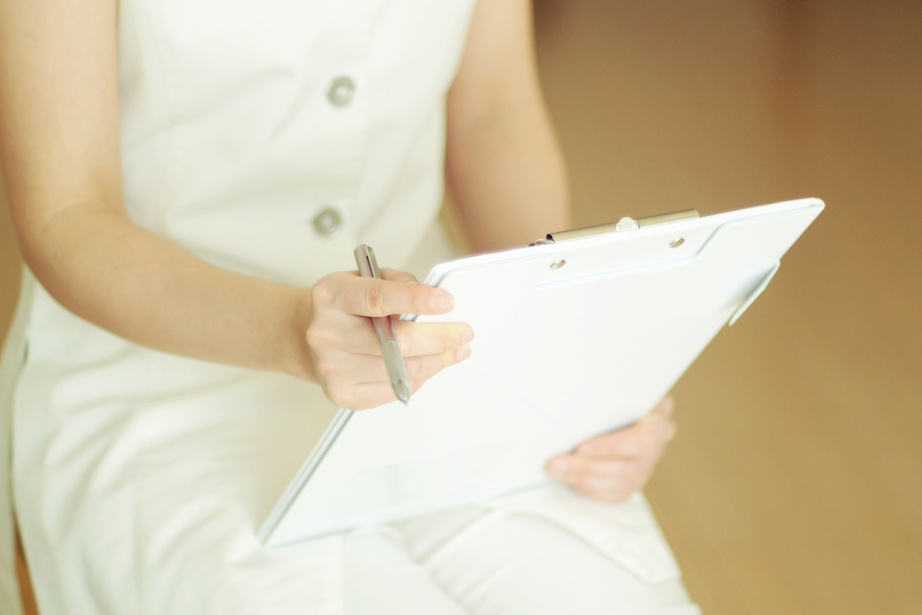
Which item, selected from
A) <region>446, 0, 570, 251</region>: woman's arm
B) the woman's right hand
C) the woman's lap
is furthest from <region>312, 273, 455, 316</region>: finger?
<region>446, 0, 570, 251</region>: woman's arm

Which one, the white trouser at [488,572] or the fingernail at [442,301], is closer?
the fingernail at [442,301]

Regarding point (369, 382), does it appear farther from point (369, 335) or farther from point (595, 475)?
point (595, 475)

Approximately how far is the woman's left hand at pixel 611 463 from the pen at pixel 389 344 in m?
0.37

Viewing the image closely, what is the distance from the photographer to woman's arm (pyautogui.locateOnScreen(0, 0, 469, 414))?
0.76m

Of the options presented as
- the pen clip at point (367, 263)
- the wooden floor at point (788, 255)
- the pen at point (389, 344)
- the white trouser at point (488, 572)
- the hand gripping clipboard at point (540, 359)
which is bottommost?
the wooden floor at point (788, 255)

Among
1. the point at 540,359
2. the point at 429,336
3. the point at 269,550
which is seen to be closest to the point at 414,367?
the point at 429,336

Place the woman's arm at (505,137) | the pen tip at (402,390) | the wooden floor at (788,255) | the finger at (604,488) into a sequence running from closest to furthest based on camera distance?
the pen tip at (402,390)
the finger at (604,488)
the woman's arm at (505,137)
the wooden floor at (788,255)

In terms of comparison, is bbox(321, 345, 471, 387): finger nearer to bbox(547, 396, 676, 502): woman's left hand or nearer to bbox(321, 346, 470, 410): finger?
bbox(321, 346, 470, 410): finger

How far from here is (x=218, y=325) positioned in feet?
2.51

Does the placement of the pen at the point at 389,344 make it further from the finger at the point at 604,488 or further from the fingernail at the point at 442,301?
the finger at the point at 604,488

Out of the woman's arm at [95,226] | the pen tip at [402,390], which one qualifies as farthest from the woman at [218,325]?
the pen tip at [402,390]

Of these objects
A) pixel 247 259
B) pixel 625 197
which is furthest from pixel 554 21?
pixel 247 259

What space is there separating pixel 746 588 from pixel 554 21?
2621 millimetres

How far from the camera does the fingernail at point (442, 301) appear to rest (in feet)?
1.88
